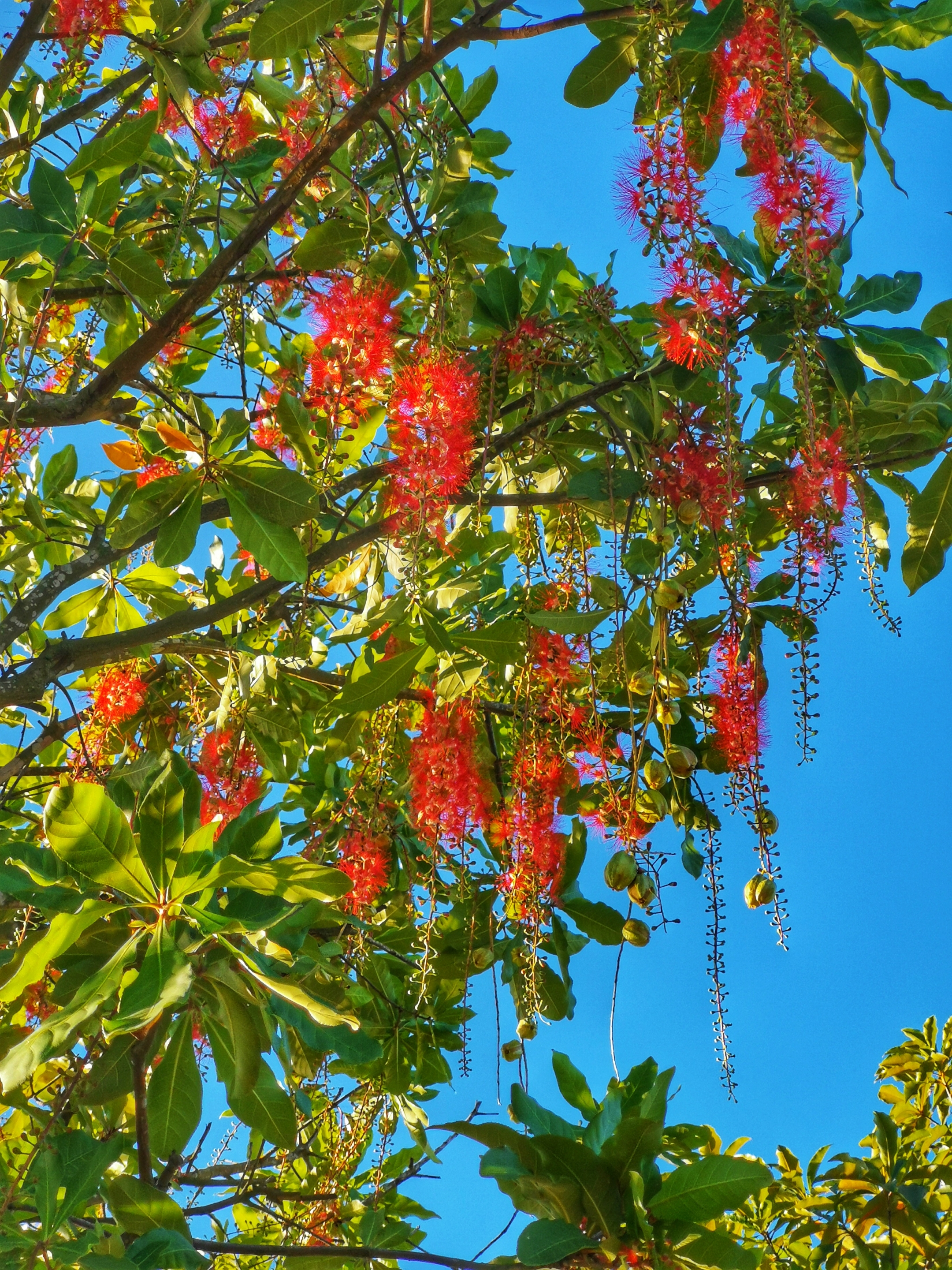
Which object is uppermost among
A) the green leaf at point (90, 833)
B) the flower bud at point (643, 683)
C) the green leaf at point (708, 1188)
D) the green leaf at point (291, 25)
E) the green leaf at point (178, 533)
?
the green leaf at point (291, 25)

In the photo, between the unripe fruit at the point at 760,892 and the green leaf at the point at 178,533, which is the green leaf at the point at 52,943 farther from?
the unripe fruit at the point at 760,892

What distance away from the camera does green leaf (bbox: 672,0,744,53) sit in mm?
1542

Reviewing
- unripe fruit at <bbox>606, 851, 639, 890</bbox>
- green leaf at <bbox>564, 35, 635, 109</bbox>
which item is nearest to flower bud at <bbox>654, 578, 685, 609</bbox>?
unripe fruit at <bbox>606, 851, 639, 890</bbox>

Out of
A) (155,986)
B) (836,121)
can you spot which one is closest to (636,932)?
(155,986)

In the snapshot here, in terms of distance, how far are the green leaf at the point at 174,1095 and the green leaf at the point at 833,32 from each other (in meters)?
1.79

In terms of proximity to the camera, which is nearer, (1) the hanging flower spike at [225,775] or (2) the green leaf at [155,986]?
(2) the green leaf at [155,986]

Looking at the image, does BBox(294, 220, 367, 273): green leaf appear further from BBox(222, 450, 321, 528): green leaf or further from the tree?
BBox(222, 450, 321, 528): green leaf

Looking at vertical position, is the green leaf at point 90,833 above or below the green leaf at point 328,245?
below

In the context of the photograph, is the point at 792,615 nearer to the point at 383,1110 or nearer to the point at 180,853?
the point at 180,853

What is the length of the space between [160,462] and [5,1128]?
1613 millimetres

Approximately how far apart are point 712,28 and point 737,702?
100 cm

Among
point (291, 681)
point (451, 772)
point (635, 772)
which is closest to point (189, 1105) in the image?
point (451, 772)

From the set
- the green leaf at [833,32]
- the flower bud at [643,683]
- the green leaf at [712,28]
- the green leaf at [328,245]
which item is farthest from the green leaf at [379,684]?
the green leaf at [833,32]

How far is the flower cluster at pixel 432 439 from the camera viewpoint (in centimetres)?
172
